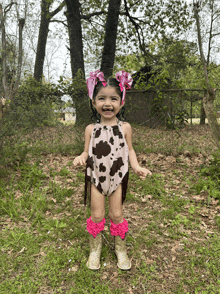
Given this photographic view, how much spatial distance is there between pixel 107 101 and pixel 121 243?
1.66m

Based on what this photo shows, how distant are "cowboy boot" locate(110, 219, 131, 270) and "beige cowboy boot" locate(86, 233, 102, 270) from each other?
21 cm

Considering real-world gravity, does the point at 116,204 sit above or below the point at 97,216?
above

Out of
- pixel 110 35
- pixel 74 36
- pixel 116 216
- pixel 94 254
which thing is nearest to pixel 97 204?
pixel 116 216

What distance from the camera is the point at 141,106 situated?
5.70 m

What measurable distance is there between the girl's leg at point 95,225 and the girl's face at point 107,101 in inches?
32.2

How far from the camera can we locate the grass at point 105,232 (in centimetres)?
229

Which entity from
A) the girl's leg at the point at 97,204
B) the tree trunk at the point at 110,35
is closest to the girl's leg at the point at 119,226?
the girl's leg at the point at 97,204

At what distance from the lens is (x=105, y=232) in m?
→ 3.09

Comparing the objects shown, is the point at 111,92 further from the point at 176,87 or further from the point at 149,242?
the point at 176,87

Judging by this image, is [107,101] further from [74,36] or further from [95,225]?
[74,36]

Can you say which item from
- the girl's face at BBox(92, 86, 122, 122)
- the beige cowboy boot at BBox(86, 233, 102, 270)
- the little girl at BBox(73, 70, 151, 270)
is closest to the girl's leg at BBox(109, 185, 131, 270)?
the little girl at BBox(73, 70, 151, 270)

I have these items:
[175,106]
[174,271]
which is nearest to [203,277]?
[174,271]

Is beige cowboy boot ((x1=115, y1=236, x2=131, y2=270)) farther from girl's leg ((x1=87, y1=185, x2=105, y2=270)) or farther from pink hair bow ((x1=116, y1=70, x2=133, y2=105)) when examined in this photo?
pink hair bow ((x1=116, y1=70, x2=133, y2=105))

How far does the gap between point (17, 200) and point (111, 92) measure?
2720 millimetres
